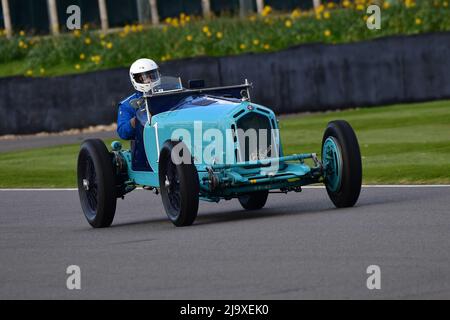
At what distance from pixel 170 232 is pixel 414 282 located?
4133mm

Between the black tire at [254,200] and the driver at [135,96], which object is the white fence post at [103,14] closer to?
the driver at [135,96]

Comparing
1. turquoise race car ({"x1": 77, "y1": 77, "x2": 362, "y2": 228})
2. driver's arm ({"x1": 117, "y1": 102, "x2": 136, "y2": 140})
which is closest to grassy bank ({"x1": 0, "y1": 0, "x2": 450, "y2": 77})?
driver's arm ({"x1": 117, "y1": 102, "x2": 136, "y2": 140})

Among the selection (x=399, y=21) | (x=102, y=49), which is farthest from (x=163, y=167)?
(x=102, y=49)

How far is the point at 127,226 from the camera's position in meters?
13.5

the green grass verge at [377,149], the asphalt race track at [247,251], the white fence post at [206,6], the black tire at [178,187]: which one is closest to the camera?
the asphalt race track at [247,251]

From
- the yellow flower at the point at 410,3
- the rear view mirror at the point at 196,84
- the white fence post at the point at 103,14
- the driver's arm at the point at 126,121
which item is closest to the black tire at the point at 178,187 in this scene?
the driver's arm at the point at 126,121

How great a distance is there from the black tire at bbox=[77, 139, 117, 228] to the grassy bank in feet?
59.2

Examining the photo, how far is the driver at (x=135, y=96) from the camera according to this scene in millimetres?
14078

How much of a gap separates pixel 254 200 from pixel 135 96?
1.70 m

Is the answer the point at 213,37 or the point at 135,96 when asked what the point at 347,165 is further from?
the point at 213,37

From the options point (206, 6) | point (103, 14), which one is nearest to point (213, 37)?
point (206, 6)

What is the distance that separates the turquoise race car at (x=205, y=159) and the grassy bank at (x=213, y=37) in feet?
58.4

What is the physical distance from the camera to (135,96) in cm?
1432

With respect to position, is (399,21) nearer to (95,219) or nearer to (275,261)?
(95,219)
